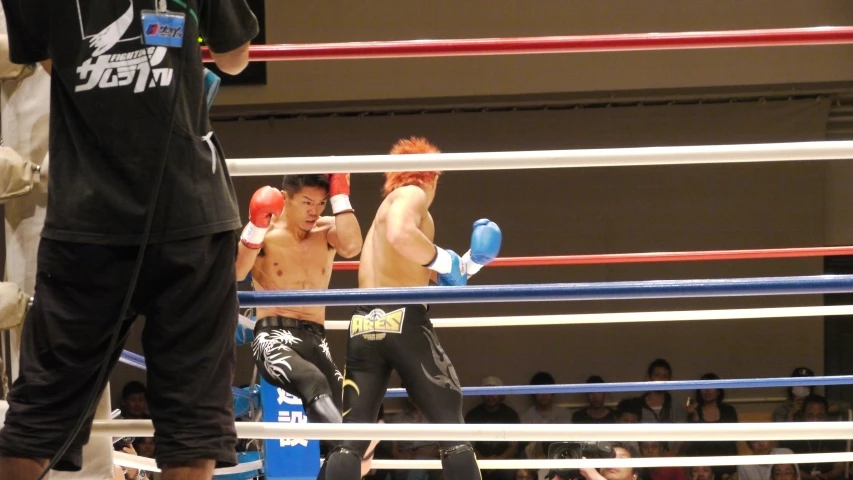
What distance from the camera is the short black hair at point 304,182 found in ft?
9.41

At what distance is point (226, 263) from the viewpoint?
46.1 inches

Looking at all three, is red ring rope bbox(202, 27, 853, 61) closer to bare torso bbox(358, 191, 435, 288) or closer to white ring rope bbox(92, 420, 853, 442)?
white ring rope bbox(92, 420, 853, 442)

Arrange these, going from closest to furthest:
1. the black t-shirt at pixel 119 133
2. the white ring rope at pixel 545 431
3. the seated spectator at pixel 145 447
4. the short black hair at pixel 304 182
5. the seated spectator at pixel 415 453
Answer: the black t-shirt at pixel 119 133 < the white ring rope at pixel 545 431 < the short black hair at pixel 304 182 < the seated spectator at pixel 415 453 < the seated spectator at pixel 145 447

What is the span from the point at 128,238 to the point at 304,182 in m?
1.78

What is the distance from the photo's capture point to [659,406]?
5.51m

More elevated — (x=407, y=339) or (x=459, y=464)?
(x=407, y=339)

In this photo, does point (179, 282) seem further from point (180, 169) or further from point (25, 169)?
point (25, 169)

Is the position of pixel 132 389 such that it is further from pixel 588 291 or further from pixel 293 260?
pixel 588 291

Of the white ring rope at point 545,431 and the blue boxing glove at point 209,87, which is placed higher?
the blue boxing glove at point 209,87

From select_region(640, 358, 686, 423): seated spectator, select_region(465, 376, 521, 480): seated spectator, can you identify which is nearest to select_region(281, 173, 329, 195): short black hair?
select_region(465, 376, 521, 480): seated spectator

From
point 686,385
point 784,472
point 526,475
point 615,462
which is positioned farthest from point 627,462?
point 784,472

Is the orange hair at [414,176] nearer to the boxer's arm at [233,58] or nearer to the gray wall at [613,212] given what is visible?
the boxer's arm at [233,58]

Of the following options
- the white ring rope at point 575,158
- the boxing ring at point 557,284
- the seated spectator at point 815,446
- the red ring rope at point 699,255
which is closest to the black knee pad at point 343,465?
the red ring rope at point 699,255

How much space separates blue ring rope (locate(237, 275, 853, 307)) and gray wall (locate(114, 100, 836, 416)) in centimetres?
486
